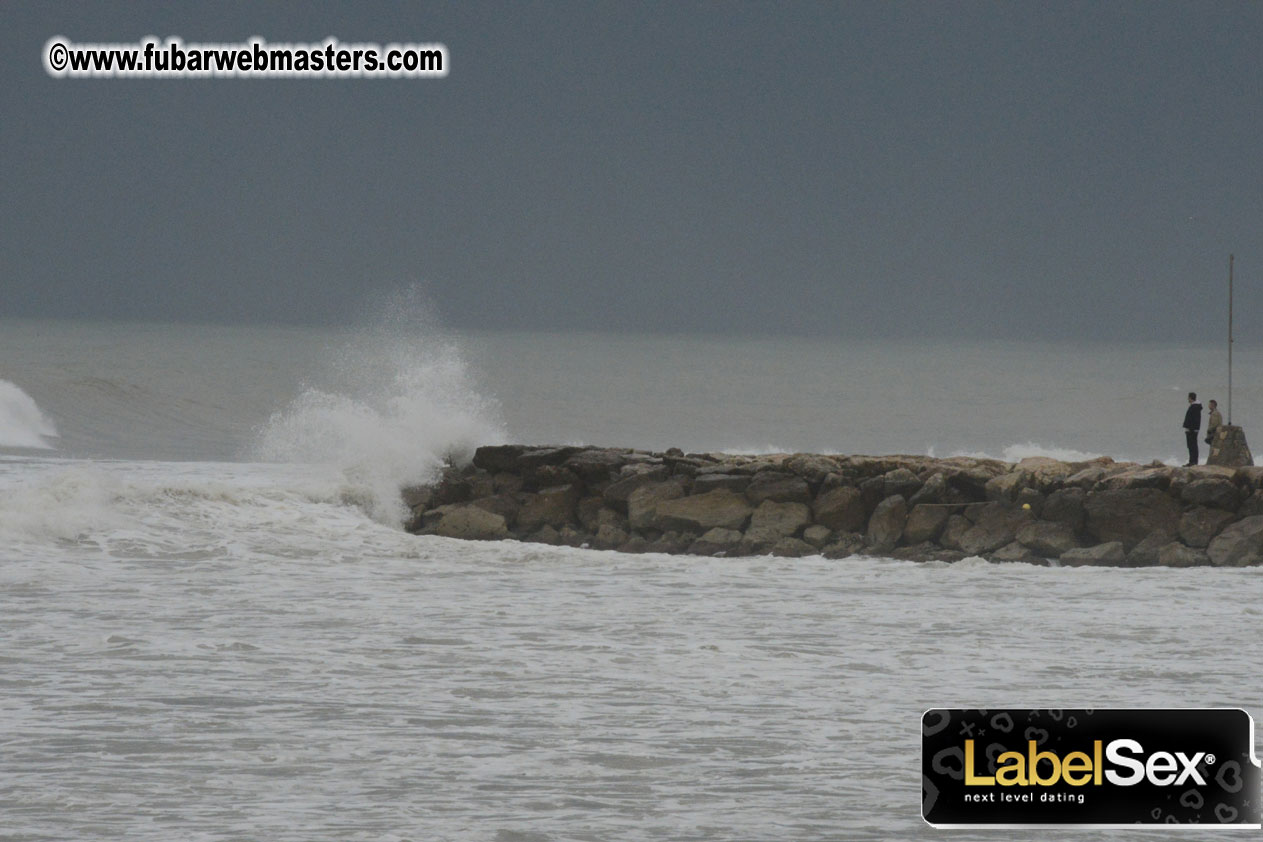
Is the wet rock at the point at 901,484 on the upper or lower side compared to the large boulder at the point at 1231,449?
lower

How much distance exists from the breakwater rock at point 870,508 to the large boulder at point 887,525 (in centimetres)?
1

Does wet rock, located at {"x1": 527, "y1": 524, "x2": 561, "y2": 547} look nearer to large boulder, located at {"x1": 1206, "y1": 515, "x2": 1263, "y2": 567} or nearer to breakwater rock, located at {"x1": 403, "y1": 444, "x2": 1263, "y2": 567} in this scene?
breakwater rock, located at {"x1": 403, "y1": 444, "x2": 1263, "y2": 567}

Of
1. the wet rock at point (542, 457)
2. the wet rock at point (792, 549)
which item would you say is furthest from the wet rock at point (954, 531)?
the wet rock at point (542, 457)

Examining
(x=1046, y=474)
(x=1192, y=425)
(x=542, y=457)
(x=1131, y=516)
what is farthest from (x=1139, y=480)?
(x=542, y=457)

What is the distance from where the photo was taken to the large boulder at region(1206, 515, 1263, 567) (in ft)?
40.5

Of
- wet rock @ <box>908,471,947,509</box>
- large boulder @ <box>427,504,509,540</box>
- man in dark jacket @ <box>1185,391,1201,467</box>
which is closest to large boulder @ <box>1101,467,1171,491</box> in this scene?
wet rock @ <box>908,471,947,509</box>

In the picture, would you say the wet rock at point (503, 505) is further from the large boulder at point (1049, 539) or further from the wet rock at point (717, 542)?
the large boulder at point (1049, 539)

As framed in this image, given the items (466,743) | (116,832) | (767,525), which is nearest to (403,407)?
(767,525)

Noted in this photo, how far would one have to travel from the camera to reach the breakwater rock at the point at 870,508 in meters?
12.7

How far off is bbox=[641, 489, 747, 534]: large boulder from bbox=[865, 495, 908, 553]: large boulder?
0.69 m

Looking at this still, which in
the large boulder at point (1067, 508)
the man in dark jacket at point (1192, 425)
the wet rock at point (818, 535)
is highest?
A: the man in dark jacket at point (1192, 425)

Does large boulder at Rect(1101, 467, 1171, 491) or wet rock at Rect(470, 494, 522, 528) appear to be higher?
large boulder at Rect(1101, 467, 1171, 491)

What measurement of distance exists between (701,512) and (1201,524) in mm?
4628

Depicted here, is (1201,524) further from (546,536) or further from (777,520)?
(546,536)
